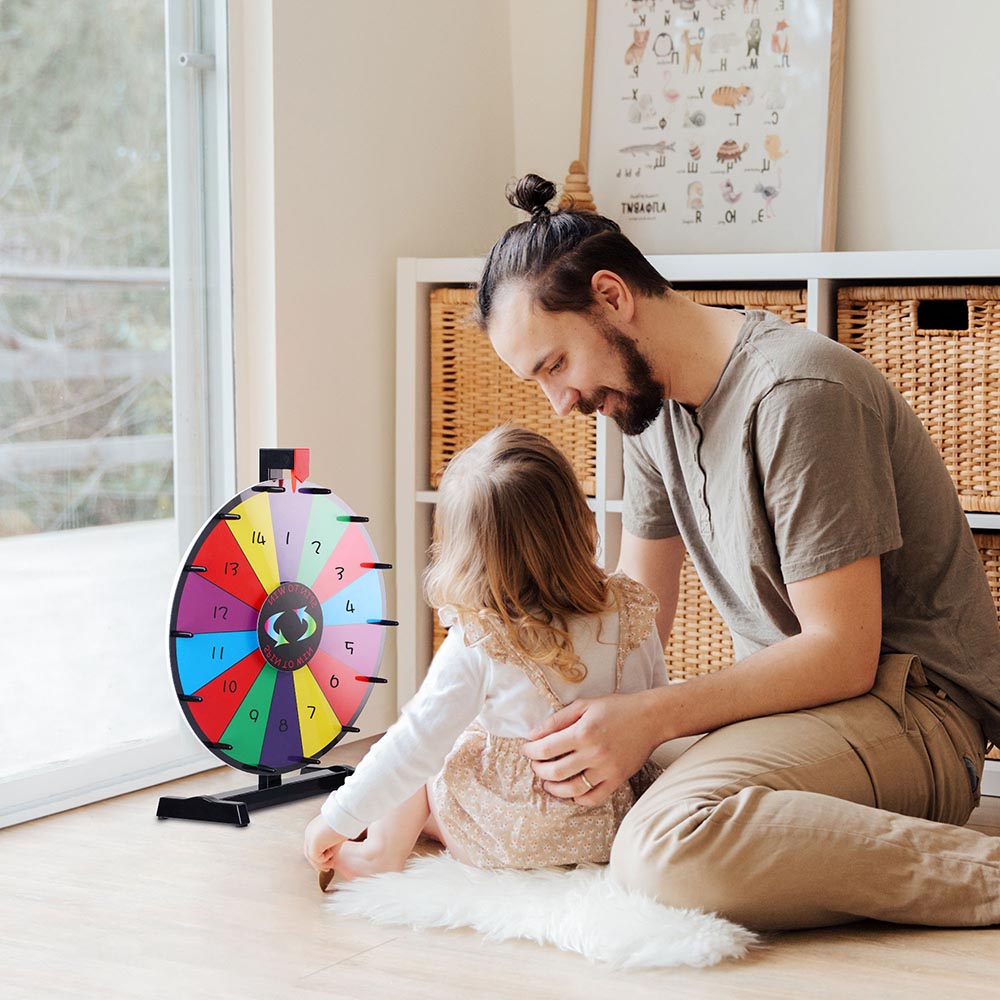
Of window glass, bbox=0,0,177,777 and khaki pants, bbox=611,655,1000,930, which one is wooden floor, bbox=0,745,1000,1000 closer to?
khaki pants, bbox=611,655,1000,930

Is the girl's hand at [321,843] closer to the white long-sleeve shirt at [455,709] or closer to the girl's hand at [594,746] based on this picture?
the white long-sleeve shirt at [455,709]

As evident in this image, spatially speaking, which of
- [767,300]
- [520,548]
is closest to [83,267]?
[520,548]

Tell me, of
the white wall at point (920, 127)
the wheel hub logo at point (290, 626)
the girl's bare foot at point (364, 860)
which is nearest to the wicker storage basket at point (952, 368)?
the white wall at point (920, 127)

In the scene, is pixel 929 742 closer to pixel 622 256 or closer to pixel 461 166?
pixel 622 256

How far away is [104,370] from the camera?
2049 millimetres

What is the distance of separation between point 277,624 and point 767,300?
2.95 ft

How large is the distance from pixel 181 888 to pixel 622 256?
88 cm

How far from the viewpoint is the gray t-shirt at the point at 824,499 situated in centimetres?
155

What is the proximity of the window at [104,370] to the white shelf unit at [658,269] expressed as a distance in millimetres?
341

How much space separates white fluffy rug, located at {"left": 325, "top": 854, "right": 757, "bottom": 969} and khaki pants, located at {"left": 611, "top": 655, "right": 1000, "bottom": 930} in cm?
4

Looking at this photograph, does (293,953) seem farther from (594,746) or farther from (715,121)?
(715,121)

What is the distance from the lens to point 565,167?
270 cm

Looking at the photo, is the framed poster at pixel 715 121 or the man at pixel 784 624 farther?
the framed poster at pixel 715 121

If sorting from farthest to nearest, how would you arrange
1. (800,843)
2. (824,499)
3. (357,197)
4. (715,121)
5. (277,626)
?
(715,121)
(357,197)
(277,626)
(824,499)
(800,843)
